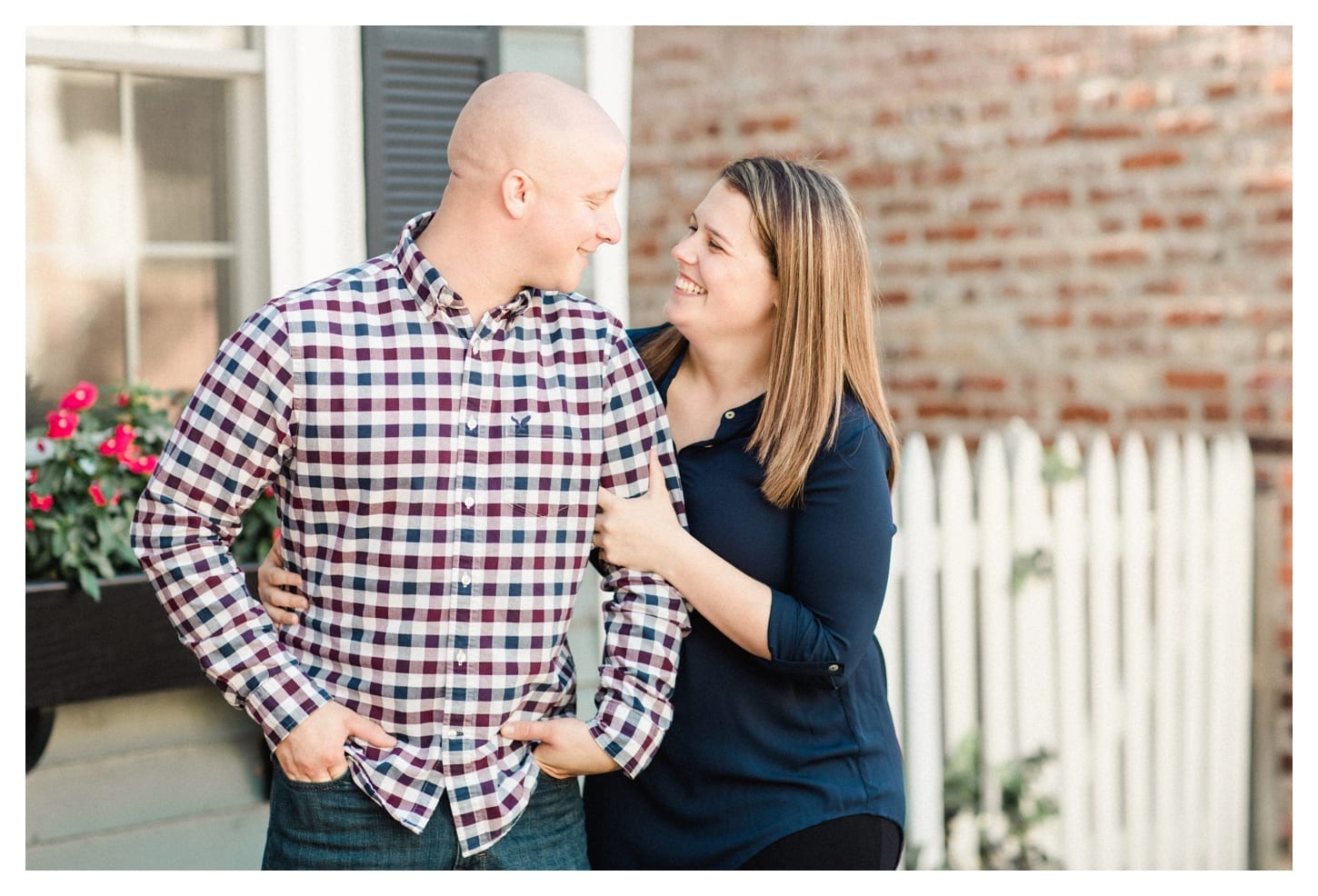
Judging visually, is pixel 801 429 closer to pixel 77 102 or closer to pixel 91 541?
pixel 91 541

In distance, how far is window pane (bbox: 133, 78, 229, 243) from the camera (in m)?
3.29

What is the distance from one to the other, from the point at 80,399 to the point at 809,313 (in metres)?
1.76

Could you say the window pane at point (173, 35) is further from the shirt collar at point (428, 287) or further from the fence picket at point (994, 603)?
the fence picket at point (994, 603)

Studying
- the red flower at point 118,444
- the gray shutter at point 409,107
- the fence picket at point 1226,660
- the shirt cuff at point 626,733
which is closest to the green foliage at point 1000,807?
the fence picket at point 1226,660

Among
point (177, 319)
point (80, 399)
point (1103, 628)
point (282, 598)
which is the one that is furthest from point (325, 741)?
point (1103, 628)

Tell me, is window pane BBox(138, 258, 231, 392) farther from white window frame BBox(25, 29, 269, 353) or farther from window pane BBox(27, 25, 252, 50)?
window pane BBox(27, 25, 252, 50)

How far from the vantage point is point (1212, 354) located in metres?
4.43

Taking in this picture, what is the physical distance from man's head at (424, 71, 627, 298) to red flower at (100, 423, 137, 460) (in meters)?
1.47

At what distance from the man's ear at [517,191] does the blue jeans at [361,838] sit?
0.73 m

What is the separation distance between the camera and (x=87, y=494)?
299 cm

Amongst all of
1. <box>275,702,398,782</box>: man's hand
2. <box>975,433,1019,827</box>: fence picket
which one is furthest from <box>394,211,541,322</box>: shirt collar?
<box>975,433,1019,827</box>: fence picket

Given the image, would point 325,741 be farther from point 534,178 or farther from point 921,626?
point 921,626

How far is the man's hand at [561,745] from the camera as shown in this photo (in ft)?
5.98
